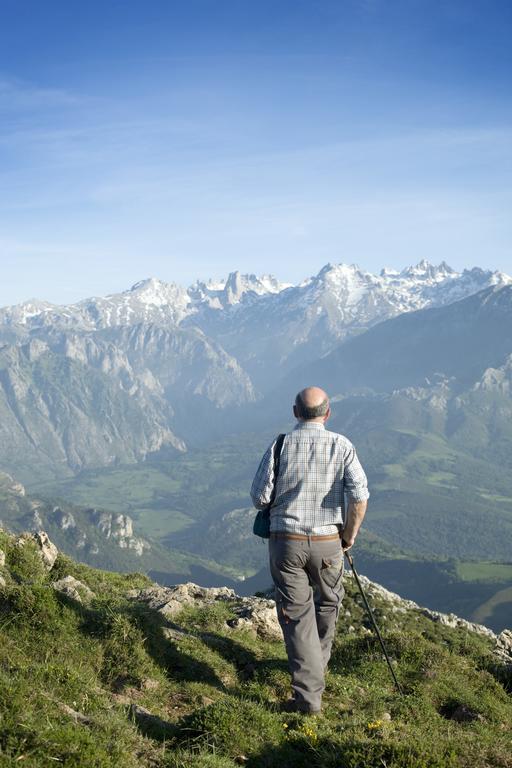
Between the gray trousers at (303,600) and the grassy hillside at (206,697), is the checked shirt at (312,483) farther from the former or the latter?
the grassy hillside at (206,697)

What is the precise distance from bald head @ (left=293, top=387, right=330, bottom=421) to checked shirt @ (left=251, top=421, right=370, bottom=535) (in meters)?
0.28

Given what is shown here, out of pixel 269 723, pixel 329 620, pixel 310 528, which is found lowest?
pixel 269 723

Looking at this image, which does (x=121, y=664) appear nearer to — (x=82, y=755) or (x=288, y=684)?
(x=288, y=684)

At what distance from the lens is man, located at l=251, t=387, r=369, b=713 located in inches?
406

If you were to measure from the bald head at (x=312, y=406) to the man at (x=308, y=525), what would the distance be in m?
0.02

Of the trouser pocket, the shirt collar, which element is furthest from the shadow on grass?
the shirt collar

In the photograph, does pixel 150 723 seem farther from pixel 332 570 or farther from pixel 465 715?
pixel 465 715

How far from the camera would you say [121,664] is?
10.9 meters

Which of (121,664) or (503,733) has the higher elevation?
(121,664)

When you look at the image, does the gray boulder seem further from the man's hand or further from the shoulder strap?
the man's hand

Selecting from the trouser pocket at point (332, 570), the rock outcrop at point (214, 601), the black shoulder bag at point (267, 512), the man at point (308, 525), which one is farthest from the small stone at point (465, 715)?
the rock outcrop at point (214, 601)

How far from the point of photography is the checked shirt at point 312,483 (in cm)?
1042

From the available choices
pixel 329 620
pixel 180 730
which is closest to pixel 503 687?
pixel 329 620

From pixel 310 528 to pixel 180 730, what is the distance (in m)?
3.73
